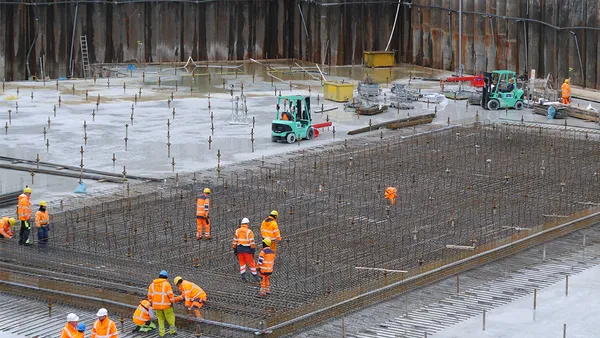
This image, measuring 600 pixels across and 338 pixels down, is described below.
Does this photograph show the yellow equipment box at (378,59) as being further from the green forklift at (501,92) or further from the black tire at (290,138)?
the black tire at (290,138)

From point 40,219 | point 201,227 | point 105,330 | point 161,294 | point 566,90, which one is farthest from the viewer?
point 566,90

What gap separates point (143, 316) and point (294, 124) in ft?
68.2

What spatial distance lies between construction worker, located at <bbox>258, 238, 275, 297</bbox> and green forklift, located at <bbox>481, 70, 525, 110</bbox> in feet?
87.6

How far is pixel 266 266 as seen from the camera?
2619 centimetres

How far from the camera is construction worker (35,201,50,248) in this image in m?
30.2

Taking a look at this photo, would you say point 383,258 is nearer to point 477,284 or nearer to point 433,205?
point 477,284

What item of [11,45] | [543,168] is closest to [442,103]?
[543,168]

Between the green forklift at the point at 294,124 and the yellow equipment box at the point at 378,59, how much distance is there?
20.5 meters

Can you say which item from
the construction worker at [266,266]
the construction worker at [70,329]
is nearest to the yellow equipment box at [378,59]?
the construction worker at [266,266]

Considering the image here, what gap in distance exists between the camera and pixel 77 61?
212 feet

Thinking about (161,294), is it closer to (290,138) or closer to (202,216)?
(202,216)

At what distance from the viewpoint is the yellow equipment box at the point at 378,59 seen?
217 feet

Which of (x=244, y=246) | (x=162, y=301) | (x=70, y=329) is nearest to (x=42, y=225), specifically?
(x=244, y=246)

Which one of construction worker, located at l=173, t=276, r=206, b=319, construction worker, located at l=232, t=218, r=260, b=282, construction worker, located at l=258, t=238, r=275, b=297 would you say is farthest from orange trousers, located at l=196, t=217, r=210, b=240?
construction worker, located at l=173, t=276, r=206, b=319
